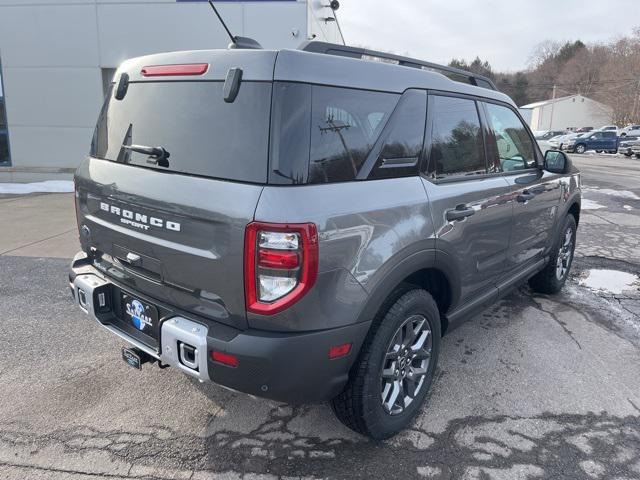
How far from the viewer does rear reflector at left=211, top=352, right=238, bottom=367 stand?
6.63ft

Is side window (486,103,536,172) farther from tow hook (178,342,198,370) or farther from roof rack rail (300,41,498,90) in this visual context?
tow hook (178,342,198,370)

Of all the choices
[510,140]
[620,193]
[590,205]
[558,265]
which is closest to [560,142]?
[620,193]

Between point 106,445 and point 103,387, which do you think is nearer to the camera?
point 106,445

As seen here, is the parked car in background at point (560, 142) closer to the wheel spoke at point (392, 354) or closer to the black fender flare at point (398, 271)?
the black fender flare at point (398, 271)

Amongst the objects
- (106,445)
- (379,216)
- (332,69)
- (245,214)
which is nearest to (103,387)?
(106,445)

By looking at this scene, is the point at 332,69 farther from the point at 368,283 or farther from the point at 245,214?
the point at 368,283

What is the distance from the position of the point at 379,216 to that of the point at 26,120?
13.1m

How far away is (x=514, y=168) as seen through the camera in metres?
3.59

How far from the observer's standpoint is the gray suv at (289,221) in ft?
6.49

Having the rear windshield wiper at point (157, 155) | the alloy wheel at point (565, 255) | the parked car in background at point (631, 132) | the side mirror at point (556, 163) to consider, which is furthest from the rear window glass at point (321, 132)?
the parked car in background at point (631, 132)

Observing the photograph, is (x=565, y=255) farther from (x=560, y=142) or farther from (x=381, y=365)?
(x=560, y=142)

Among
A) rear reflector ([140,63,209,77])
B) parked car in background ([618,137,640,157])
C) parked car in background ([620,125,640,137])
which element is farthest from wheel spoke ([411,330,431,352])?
parked car in background ([620,125,640,137])

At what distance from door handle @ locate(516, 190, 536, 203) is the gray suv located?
512 millimetres

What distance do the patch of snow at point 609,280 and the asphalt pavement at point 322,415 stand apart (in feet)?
2.81
